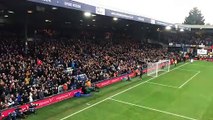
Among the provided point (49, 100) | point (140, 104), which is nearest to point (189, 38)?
point (140, 104)

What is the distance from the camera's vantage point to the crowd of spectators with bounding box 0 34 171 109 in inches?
792

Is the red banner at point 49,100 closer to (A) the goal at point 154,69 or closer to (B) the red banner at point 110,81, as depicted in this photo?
(B) the red banner at point 110,81

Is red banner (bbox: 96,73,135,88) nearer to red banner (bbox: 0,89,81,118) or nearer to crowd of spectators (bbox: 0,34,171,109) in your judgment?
crowd of spectators (bbox: 0,34,171,109)

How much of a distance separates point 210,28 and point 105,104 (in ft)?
174

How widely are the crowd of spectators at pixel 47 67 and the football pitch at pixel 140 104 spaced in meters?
1.70

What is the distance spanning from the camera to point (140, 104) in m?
23.0

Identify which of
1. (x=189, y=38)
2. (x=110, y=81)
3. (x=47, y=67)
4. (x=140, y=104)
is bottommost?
(x=140, y=104)

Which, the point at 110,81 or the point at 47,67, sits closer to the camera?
the point at 47,67

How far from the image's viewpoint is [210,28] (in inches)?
2635

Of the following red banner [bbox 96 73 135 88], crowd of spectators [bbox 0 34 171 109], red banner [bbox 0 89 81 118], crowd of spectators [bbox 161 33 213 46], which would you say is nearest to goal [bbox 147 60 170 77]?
crowd of spectators [bbox 0 34 171 109]

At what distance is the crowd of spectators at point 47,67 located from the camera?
20109 mm

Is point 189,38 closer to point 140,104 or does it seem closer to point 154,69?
point 154,69

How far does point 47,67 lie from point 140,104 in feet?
30.9

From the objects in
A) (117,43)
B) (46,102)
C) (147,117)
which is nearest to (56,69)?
(46,102)
